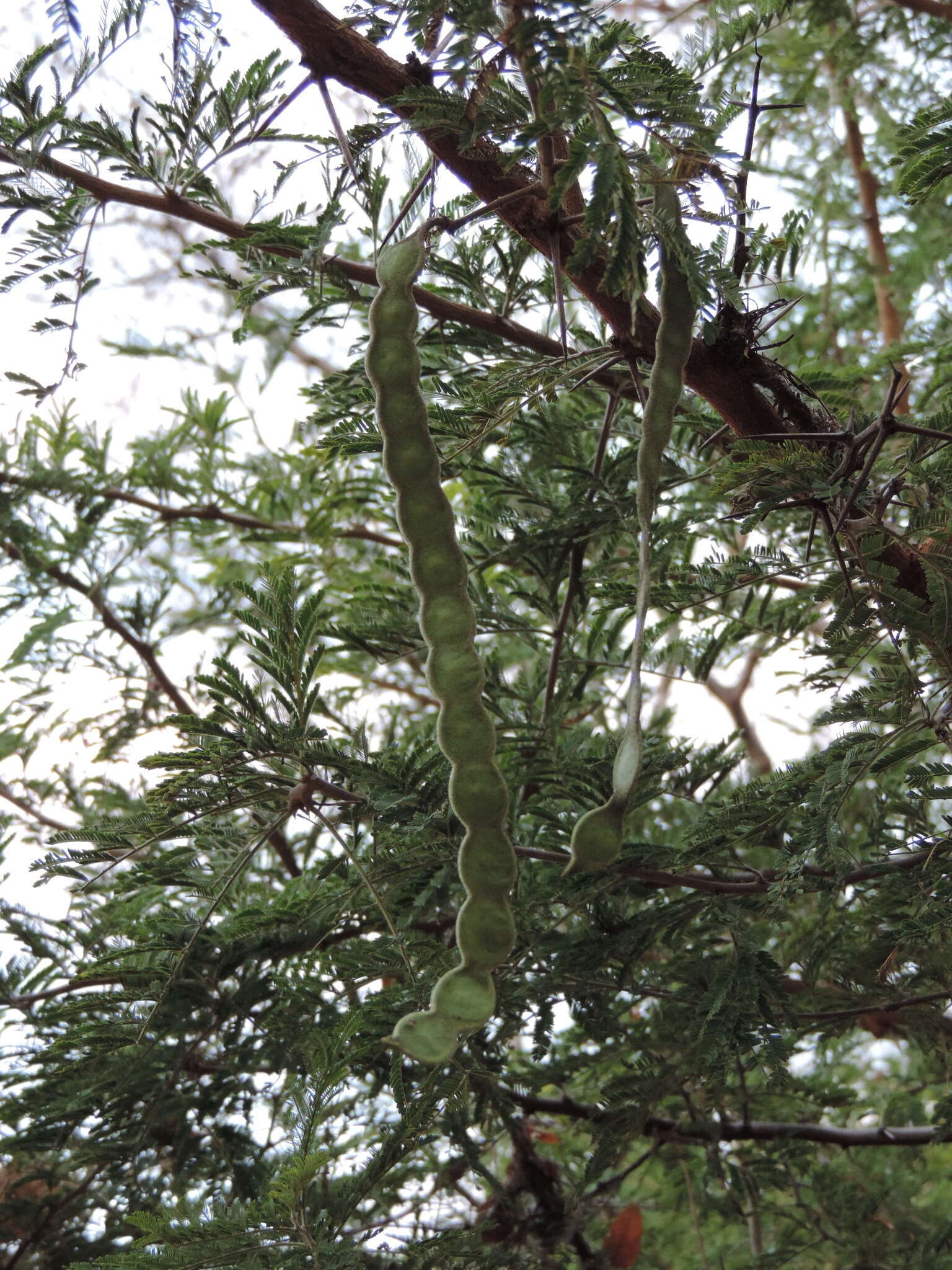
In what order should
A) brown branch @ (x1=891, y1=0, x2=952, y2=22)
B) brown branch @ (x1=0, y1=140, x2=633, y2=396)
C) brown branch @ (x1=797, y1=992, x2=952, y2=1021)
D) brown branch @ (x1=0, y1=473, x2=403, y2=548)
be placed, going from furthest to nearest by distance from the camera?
brown branch @ (x1=0, y1=473, x2=403, y2=548), brown branch @ (x1=891, y1=0, x2=952, y2=22), brown branch @ (x1=797, y1=992, x2=952, y2=1021), brown branch @ (x1=0, y1=140, x2=633, y2=396)

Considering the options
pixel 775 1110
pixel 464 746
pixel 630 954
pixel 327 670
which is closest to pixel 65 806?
pixel 327 670

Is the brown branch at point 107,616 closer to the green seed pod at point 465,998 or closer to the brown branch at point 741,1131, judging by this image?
the brown branch at point 741,1131

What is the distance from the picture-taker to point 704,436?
125cm

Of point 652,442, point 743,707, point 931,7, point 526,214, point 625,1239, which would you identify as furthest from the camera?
point 743,707

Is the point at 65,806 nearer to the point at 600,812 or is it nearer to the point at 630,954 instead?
the point at 630,954

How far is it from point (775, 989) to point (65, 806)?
4.31 feet

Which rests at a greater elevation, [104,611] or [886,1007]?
[104,611]

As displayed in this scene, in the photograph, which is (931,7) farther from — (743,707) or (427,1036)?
(427,1036)

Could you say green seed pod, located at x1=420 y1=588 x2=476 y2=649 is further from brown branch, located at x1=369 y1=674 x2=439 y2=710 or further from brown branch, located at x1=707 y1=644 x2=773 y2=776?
brown branch, located at x1=707 y1=644 x2=773 y2=776

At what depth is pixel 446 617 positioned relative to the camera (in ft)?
2.45

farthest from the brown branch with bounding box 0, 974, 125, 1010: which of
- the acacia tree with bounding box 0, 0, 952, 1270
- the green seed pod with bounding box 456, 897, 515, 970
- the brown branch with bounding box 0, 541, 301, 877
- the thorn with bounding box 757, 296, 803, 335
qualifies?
the thorn with bounding box 757, 296, 803, 335

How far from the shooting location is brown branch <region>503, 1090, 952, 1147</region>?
4.82 ft

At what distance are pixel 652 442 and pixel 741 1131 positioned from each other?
1.09 metres

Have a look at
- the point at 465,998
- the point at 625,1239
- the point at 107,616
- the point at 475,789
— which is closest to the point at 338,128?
the point at 475,789
